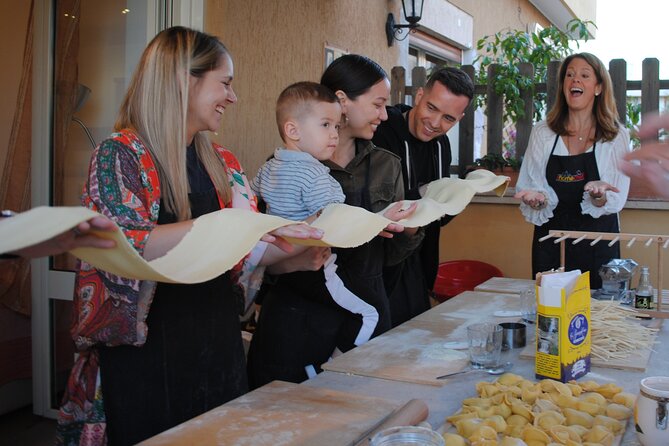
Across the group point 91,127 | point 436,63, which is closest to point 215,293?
point 91,127

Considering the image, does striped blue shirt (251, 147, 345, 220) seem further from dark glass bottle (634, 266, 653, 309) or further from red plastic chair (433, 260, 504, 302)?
red plastic chair (433, 260, 504, 302)

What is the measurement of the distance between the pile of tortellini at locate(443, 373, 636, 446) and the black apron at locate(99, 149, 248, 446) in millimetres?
740

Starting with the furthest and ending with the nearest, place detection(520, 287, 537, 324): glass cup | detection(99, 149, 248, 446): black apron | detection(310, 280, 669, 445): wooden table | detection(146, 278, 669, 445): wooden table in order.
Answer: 1. detection(520, 287, 537, 324): glass cup
2. detection(99, 149, 248, 446): black apron
3. detection(310, 280, 669, 445): wooden table
4. detection(146, 278, 669, 445): wooden table

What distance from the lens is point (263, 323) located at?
238 centimetres

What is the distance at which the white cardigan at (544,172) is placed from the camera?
3387 millimetres

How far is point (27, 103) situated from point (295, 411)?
3017 millimetres

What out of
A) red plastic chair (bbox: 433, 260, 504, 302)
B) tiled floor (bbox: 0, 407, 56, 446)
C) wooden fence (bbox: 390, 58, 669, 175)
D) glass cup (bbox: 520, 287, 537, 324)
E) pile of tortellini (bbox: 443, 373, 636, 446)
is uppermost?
wooden fence (bbox: 390, 58, 669, 175)

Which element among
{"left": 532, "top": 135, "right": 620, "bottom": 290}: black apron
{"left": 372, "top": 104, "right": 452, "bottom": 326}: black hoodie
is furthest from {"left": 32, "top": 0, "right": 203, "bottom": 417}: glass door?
{"left": 532, "top": 135, "right": 620, "bottom": 290}: black apron

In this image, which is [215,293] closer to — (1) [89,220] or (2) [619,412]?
(1) [89,220]

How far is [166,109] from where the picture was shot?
70.1 inches

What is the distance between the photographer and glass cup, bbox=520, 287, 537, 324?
2398 mm

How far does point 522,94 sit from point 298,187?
353 centimetres

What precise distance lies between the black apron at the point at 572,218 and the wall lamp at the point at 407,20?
94.9 inches

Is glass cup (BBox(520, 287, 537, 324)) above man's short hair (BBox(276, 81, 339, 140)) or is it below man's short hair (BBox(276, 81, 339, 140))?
below
